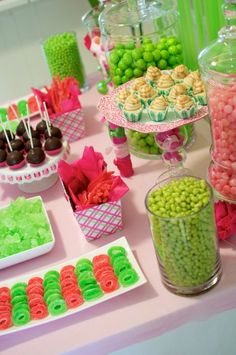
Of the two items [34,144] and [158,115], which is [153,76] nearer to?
[158,115]

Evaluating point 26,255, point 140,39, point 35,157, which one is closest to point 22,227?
Answer: point 26,255

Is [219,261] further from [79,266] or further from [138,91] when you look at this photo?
[138,91]

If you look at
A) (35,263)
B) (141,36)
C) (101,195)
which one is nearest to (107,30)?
(141,36)

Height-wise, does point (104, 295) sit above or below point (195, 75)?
below

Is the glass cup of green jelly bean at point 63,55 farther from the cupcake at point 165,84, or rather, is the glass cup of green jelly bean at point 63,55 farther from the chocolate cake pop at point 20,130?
the cupcake at point 165,84

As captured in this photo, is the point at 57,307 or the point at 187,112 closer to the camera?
the point at 57,307

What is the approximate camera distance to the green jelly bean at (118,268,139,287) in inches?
33.5

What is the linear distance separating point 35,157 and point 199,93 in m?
0.38

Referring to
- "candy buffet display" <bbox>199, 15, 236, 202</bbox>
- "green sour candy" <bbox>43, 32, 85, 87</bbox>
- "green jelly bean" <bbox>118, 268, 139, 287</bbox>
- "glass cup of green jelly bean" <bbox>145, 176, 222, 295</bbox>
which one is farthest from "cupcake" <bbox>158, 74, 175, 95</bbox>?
"green sour candy" <bbox>43, 32, 85, 87</bbox>

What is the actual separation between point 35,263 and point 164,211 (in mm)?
311

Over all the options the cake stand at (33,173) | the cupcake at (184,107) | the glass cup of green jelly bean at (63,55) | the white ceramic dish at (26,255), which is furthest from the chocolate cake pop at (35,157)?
the glass cup of green jelly bean at (63,55)

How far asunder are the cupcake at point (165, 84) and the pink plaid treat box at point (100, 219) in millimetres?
269

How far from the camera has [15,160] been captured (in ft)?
3.71

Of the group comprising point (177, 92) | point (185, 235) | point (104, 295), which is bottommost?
point (104, 295)
